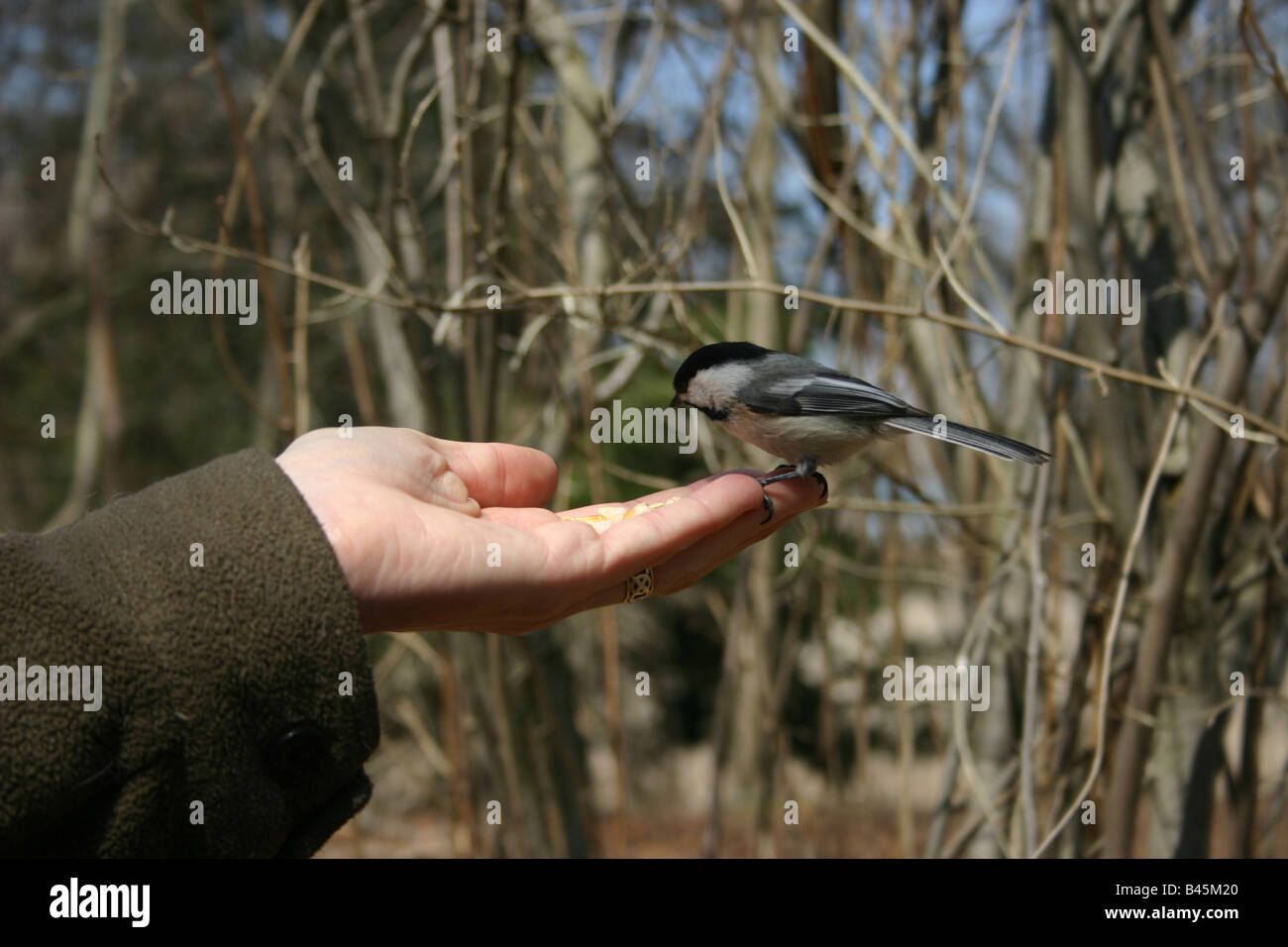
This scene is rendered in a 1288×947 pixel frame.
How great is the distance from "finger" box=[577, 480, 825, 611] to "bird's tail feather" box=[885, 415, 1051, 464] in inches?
12.3

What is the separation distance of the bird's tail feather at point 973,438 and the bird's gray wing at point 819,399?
0.02 meters

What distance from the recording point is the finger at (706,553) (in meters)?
1.51

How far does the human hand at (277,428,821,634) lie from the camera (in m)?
1.19

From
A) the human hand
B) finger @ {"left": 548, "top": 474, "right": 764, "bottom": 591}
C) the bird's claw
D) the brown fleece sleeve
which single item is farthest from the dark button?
the bird's claw

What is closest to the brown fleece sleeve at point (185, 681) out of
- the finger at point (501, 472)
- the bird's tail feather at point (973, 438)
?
the finger at point (501, 472)

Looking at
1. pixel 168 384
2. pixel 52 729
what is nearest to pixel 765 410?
pixel 52 729

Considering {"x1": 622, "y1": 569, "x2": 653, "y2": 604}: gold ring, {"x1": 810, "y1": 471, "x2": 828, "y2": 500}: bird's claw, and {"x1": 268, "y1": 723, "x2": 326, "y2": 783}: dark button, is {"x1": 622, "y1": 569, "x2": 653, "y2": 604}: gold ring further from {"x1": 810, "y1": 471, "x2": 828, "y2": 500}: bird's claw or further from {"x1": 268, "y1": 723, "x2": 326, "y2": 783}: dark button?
{"x1": 268, "y1": 723, "x2": 326, "y2": 783}: dark button

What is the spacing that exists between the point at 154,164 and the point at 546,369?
327 centimetres

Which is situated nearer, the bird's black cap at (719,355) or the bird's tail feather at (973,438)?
the bird's tail feather at (973,438)

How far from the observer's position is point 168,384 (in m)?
4.91

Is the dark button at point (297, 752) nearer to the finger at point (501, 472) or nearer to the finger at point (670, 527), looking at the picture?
the finger at point (670, 527)

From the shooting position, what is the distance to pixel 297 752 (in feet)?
3.30

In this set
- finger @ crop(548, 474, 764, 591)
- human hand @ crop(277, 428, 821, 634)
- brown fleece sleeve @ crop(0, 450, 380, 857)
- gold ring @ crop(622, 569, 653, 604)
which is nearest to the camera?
brown fleece sleeve @ crop(0, 450, 380, 857)

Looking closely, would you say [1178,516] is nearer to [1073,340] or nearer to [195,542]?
[1073,340]
